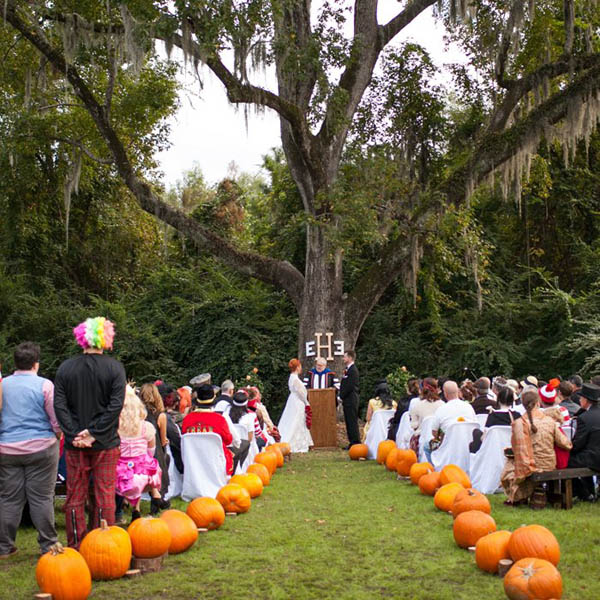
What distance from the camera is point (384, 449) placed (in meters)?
11.9

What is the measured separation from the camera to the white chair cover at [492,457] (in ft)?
30.0

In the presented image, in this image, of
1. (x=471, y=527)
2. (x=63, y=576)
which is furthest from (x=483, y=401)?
(x=63, y=576)

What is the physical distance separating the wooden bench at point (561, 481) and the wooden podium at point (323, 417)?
6.39 meters

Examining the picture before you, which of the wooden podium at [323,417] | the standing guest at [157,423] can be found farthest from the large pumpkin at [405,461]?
the wooden podium at [323,417]

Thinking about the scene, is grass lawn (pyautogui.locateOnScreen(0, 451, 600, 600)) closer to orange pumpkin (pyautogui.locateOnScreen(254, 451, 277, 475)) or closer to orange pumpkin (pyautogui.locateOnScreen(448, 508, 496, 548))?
orange pumpkin (pyautogui.locateOnScreen(448, 508, 496, 548))

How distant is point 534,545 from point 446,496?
271 cm

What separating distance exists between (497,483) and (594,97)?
353 inches

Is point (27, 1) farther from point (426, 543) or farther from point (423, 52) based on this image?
point (426, 543)

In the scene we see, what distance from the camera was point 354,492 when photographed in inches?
375

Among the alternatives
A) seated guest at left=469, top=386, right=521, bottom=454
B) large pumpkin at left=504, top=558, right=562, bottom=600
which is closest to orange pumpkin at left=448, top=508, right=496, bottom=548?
large pumpkin at left=504, top=558, right=562, bottom=600

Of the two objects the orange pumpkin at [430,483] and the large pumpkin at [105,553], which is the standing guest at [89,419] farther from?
the orange pumpkin at [430,483]

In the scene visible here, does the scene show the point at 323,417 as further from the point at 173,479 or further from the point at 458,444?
the point at 173,479

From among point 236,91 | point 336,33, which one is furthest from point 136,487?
point 336,33

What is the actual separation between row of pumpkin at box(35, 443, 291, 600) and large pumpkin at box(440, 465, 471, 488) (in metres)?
2.41
